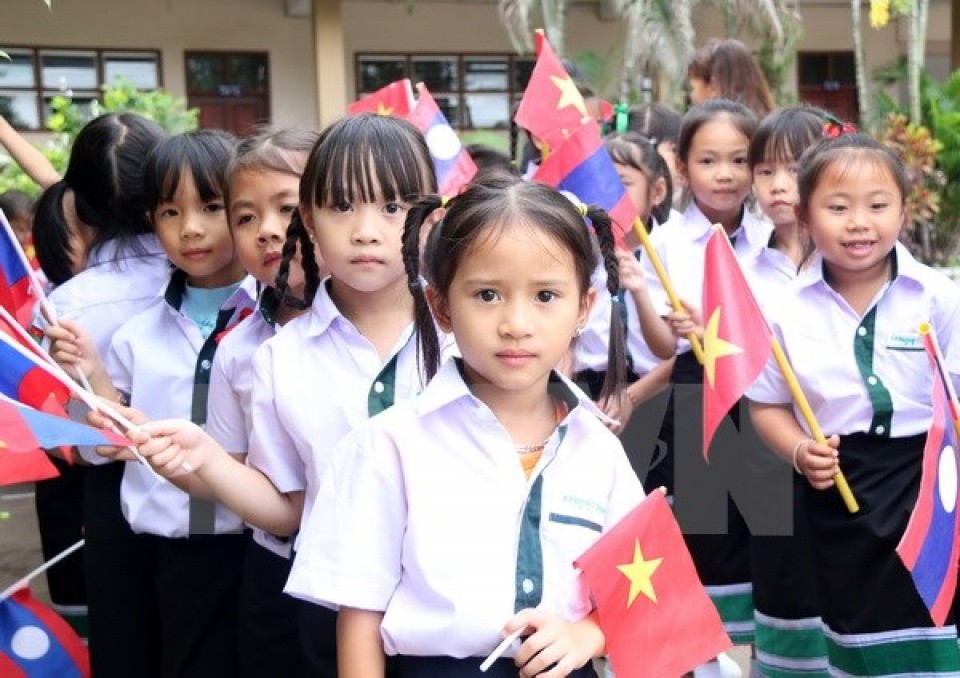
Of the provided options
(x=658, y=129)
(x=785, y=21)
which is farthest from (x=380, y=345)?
(x=785, y=21)

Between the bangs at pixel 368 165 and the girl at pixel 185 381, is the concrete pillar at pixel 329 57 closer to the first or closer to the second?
the girl at pixel 185 381

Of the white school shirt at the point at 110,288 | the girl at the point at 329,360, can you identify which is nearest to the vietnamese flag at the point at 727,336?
the girl at the point at 329,360

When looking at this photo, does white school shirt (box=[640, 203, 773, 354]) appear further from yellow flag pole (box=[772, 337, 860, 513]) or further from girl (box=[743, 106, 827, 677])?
yellow flag pole (box=[772, 337, 860, 513])

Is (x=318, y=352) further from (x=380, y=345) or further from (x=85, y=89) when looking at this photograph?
(x=85, y=89)

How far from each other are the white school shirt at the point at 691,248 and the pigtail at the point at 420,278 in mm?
1529

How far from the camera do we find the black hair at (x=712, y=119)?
11.2 feet

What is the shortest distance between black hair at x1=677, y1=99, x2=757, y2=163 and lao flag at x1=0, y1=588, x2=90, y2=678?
2.04 m

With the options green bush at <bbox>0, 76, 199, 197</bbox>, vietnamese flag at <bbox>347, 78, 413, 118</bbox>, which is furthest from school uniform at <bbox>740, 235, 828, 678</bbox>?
green bush at <bbox>0, 76, 199, 197</bbox>

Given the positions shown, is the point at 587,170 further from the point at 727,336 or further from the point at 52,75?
the point at 52,75

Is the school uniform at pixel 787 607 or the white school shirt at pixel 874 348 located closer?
the white school shirt at pixel 874 348

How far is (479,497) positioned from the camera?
1738mm

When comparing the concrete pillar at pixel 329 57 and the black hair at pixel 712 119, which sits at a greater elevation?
the concrete pillar at pixel 329 57

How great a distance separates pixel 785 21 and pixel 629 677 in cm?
1143

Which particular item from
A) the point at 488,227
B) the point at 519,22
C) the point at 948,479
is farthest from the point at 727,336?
the point at 519,22
